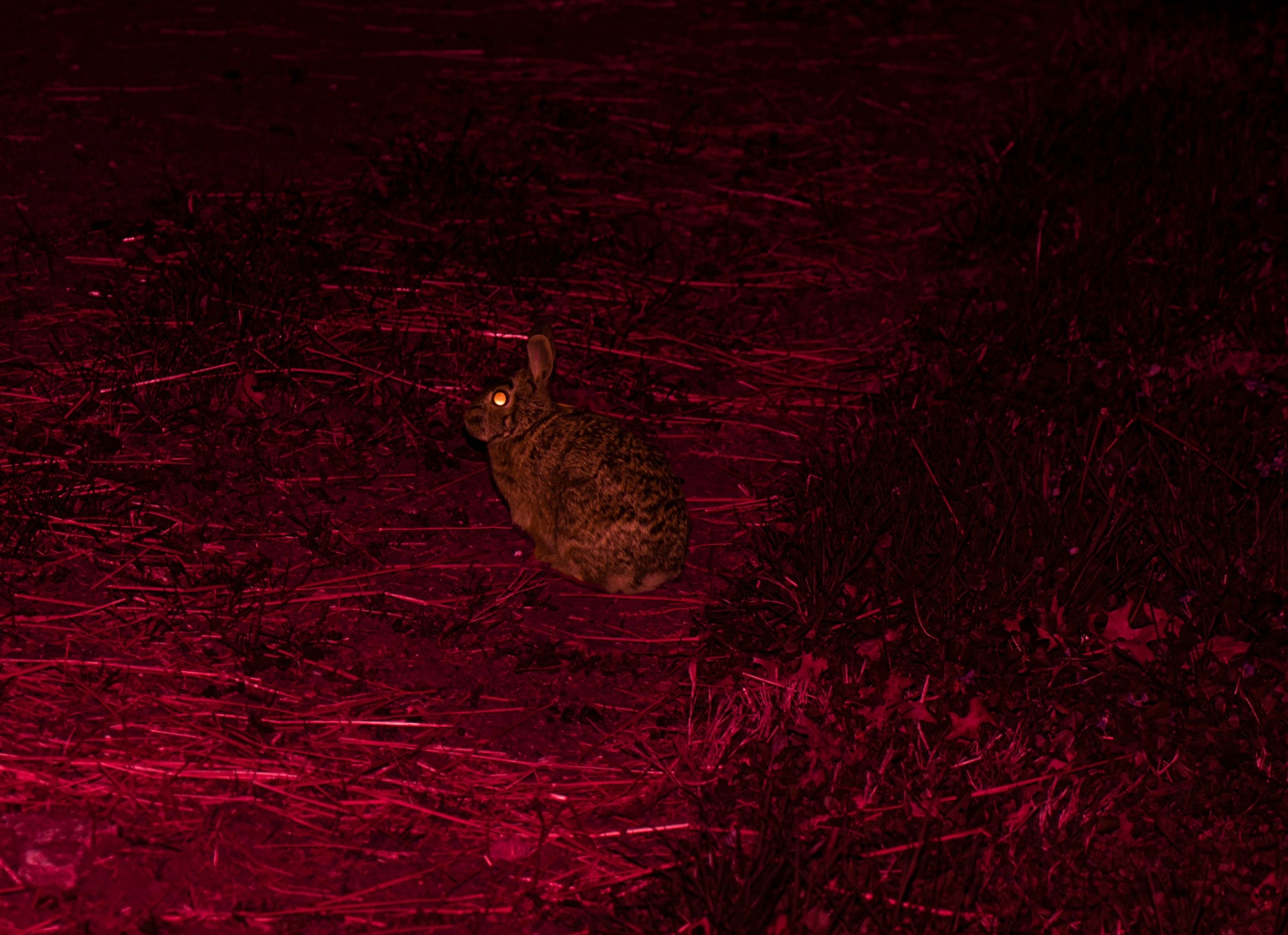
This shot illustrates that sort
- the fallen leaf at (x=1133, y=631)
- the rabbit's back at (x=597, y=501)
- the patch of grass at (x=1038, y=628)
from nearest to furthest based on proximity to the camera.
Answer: the patch of grass at (x=1038, y=628), the fallen leaf at (x=1133, y=631), the rabbit's back at (x=597, y=501)

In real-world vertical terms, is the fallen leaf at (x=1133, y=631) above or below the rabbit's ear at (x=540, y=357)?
below

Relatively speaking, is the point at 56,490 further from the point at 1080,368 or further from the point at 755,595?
the point at 1080,368

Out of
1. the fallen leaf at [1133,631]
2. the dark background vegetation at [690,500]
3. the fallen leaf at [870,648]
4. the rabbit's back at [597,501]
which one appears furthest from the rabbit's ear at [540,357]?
the fallen leaf at [1133,631]

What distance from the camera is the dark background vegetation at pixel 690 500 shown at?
11.1ft

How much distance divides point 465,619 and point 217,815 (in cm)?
109

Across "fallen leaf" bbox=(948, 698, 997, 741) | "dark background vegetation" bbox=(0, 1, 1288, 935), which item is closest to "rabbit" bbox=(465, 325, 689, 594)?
"dark background vegetation" bbox=(0, 1, 1288, 935)

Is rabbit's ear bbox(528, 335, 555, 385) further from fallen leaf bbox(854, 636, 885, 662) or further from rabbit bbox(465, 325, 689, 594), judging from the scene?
fallen leaf bbox(854, 636, 885, 662)

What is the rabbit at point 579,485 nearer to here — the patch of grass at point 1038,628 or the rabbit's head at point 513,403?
the rabbit's head at point 513,403

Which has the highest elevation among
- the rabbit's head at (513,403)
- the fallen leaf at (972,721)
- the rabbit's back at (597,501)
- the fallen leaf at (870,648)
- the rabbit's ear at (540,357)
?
the rabbit's ear at (540,357)

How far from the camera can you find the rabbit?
4367mm

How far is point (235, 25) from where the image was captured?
8461 mm

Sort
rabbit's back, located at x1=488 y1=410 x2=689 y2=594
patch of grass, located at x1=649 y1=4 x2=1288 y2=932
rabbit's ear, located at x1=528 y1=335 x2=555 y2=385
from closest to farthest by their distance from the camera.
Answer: patch of grass, located at x1=649 y1=4 x2=1288 y2=932
rabbit's back, located at x1=488 y1=410 x2=689 y2=594
rabbit's ear, located at x1=528 y1=335 x2=555 y2=385

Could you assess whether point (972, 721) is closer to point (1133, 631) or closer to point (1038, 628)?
point (1038, 628)

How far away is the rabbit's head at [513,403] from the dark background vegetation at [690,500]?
385 mm
